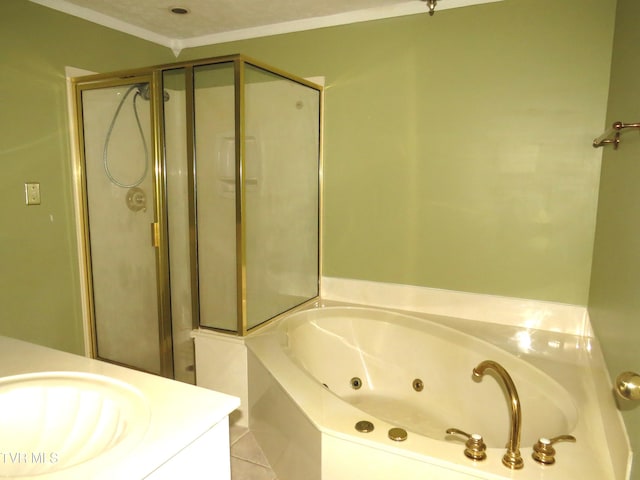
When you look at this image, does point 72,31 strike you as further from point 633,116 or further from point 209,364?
point 633,116

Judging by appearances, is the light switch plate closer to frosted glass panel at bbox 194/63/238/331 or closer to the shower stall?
the shower stall

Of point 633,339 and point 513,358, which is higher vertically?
point 633,339

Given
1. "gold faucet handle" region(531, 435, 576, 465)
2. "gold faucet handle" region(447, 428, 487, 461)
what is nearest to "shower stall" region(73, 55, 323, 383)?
"gold faucet handle" region(447, 428, 487, 461)

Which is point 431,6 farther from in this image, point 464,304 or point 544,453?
point 544,453

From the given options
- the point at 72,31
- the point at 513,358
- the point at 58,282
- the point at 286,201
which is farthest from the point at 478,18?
the point at 58,282

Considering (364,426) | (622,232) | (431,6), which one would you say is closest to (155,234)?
(364,426)

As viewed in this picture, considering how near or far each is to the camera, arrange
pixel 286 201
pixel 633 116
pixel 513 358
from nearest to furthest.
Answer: pixel 633 116, pixel 513 358, pixel 286 201

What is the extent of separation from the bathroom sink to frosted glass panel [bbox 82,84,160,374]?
1481 mm

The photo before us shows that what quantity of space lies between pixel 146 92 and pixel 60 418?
1.82 m

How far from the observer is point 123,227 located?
2.51 meters

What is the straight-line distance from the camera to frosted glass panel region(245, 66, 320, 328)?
7.36ft

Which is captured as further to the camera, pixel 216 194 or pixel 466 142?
pixel 466 142

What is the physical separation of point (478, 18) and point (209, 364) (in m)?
2.35

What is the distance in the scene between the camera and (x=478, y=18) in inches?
90.7
